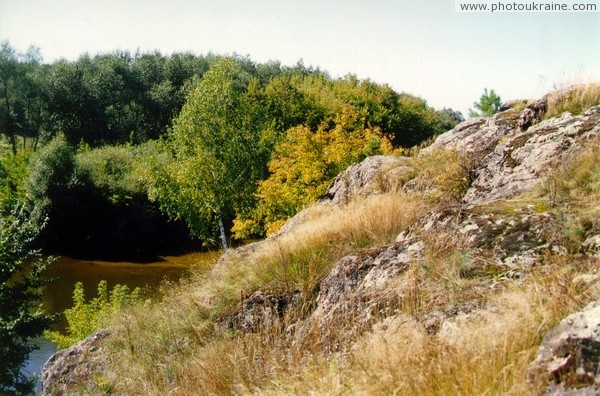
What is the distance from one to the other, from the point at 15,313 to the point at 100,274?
1851 cm

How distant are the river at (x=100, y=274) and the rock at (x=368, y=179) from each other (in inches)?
506

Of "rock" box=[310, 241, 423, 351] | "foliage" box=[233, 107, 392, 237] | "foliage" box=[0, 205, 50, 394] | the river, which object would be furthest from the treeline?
"rock" box=[310, 241, 423, 351]

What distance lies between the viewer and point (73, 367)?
762 cm

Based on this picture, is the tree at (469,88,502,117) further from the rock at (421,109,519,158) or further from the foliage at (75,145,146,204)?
the foliage at (75,145,146,204)

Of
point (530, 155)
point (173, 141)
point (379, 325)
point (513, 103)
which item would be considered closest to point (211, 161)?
point (173, 141)

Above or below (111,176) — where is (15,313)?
below

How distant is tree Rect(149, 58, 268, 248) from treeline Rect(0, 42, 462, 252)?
6cm

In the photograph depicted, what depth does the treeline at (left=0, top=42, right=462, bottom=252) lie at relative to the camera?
925 inches

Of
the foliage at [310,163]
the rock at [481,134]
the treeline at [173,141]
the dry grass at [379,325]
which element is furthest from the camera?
the treeline at [173,141]

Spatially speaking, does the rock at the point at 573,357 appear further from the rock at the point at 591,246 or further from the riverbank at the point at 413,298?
the rock at the point at 591,246

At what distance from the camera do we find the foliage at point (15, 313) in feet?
43.4

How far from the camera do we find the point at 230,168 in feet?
94.6

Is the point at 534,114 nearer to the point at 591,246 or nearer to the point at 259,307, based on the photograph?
the point at 591,246

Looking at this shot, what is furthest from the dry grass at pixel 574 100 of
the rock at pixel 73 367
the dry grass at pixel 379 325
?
the rock at pixel 73 367
